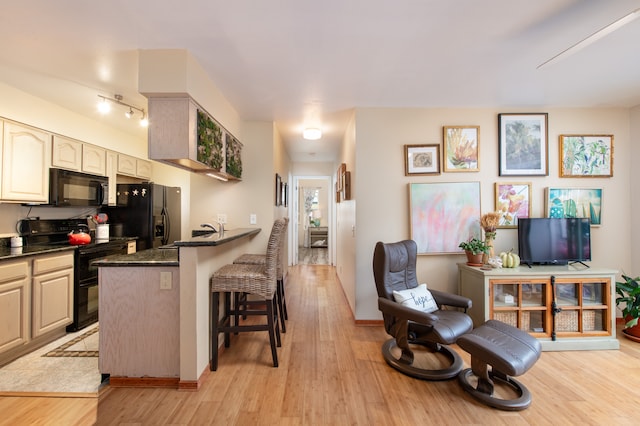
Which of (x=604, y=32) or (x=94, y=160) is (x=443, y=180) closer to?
(x=604, y=32)

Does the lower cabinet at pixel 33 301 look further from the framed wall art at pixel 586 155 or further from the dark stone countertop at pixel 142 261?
the framed wall art at pixel 586 155

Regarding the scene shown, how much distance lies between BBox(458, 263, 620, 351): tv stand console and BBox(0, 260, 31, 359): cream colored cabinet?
13.9 feet

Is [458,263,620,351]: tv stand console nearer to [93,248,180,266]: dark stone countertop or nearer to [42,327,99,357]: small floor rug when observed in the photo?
[93,248,180,266]: dark stone countertop

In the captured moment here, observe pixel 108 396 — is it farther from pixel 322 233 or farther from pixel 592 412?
pixel 322 233

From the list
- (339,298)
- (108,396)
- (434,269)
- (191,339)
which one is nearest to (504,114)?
(434,269)

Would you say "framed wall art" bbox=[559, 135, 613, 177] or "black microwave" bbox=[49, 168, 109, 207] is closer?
"black microwave" bbox=[49, 168, 109, 207]

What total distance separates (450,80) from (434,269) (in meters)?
2.00

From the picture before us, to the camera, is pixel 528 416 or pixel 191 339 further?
pixel 191 339

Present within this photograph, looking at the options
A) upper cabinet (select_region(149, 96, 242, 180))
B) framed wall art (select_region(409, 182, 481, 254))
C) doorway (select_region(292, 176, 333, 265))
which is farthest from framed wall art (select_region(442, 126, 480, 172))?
doorway (select_region(292, 176, 333, 265))

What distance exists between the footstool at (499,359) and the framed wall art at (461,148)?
70.1 inches

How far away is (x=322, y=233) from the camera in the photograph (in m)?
9.25

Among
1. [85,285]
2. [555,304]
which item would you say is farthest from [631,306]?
[85,285]

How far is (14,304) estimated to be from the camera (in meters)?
2.40

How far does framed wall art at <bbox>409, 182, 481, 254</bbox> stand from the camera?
3143 mm
